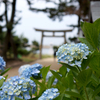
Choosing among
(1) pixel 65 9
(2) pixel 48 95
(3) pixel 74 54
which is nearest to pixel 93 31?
→ (3) pixel 74 54

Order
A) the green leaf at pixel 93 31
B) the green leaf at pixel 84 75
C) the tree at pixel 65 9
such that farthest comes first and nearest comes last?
the tree at pixel 65 9 < the green leaf at pixel 93 31 < the green leaf at pixel 84 75

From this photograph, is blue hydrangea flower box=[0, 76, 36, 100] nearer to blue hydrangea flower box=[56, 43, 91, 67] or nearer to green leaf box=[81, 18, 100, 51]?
blue hydrangea flower box=[56, 43, 91, 67]

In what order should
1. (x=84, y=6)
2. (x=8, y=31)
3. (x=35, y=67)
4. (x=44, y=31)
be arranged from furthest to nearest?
1. (x=44, y=31)
2. (x=8, y=31)
3. (x=84, y=6)
4. (x=35, y=67)

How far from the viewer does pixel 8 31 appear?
281 inches

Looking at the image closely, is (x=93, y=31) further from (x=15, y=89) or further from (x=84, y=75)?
(x=15, y=89)

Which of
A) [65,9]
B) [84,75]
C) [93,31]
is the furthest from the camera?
[65,9]

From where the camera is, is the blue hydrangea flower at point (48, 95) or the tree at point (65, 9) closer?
the blue hydrangea flower at point (48, 95)

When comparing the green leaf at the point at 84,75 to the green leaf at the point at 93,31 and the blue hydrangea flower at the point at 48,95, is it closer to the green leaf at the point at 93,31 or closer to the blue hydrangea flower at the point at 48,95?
the blue hydrangea flower at the point at 48,95

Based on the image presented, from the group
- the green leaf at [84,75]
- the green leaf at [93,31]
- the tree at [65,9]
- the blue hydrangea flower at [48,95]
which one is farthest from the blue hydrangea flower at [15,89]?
the tree at [65,9]

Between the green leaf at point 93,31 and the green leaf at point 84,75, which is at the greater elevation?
the green leaf at point 93,31

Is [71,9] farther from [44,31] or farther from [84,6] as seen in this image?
[44,31]

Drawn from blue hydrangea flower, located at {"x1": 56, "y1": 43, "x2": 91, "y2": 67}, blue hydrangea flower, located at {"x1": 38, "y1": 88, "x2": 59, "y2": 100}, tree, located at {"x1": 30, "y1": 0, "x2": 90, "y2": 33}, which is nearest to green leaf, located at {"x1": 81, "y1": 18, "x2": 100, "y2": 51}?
blue hydrangea flower, located at {"x1": 56, "y1": 43, "x2": 91, "y2": 67}

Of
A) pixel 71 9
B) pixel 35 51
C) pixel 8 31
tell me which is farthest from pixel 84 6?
pixel 35 51

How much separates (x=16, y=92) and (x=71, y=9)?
6.25 metres
